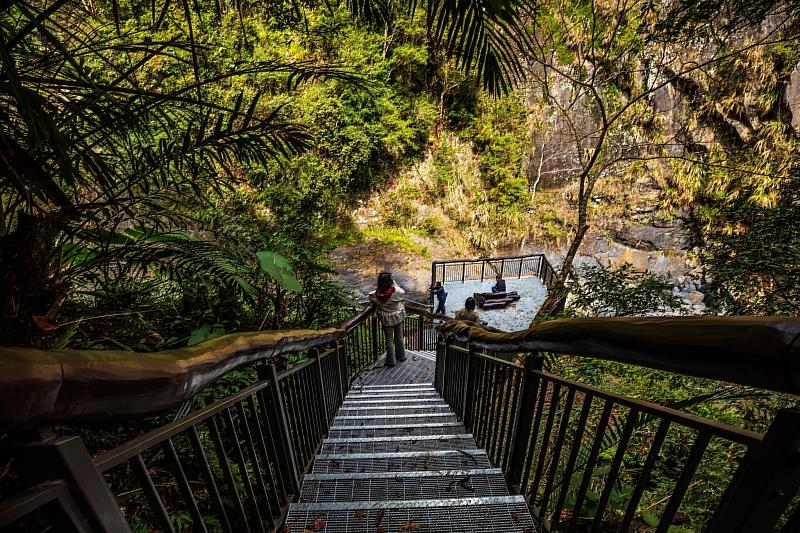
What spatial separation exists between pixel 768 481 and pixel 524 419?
120 cm

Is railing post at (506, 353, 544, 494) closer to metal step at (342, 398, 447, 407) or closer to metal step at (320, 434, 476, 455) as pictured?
metal step at (320, 434, 476, 455)

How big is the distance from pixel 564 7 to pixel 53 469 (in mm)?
15622

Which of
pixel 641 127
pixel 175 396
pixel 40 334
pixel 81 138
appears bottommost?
pixel 40 334

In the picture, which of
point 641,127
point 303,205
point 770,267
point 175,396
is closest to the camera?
point 175,396

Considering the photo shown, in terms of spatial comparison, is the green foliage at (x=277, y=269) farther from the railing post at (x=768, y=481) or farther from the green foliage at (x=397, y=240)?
the green foliage at (x=397, y=240)

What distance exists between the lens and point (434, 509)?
165 cm

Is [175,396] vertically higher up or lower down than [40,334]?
higher up

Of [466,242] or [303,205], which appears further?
[466,242]

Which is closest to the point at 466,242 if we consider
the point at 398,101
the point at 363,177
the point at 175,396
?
the point at 363,177

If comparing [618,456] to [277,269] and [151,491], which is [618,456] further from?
[277,269]

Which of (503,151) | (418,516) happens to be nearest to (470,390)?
(418,516)

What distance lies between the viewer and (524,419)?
5.88 ft

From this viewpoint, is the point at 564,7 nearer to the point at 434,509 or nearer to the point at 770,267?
the point at 770,267

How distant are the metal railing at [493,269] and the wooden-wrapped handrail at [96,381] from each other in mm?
14744
